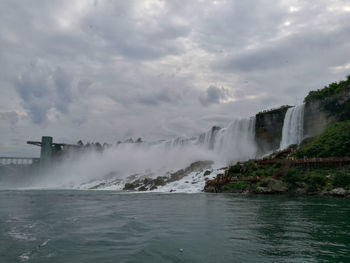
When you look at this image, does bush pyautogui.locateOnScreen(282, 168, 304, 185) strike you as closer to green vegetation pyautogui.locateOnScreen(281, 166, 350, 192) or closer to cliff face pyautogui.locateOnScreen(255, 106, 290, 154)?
green vegetation pyautogui.locateOnScreen(281, 166, 350, 192)

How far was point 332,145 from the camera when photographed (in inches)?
1374

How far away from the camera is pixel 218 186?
35.8 metres

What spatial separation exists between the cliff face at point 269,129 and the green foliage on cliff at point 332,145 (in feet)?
44.8

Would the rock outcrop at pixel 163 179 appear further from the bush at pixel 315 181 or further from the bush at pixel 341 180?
the bush at pixel 341 180

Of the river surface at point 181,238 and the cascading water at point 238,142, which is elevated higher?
the cascading water at point 238,142

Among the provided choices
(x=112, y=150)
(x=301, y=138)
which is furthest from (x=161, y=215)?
(x=112, y=150)

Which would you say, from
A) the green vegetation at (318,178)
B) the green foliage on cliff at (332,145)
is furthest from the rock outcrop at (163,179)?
the green vegetation at (318,178)

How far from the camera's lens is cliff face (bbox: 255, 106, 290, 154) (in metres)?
52.4

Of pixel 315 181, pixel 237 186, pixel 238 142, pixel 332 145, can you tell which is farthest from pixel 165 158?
pixel 315 181

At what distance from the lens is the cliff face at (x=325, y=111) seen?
42750mm

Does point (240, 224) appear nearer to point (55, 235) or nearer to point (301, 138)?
point (55, 235)

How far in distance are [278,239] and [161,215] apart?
779 cm

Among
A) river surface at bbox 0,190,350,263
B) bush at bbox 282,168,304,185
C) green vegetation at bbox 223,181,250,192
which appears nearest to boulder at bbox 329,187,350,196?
bush at bbox 282,168,304,185

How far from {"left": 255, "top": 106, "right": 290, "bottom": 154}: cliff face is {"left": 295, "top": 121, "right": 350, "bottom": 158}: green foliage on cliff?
13664 mm
